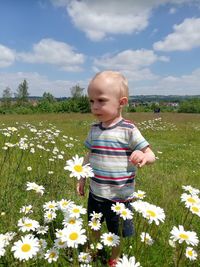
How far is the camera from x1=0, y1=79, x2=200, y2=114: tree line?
6178 cm

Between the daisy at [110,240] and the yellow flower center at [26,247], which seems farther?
the daisy at [110,240]

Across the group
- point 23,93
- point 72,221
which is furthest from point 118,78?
point 23,93

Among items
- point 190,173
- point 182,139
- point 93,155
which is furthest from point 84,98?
point 93,155

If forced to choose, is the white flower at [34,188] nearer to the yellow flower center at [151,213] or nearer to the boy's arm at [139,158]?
the boy's arm at [139,158]

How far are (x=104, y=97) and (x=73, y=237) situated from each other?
4.37 feet

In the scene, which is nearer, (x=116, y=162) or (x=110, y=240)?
(x=110, y=240)

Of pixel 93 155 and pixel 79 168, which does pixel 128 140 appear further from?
pixel 79 168

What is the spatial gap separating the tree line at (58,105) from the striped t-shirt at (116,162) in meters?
38.6

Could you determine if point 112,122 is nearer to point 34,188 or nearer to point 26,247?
point 34,188

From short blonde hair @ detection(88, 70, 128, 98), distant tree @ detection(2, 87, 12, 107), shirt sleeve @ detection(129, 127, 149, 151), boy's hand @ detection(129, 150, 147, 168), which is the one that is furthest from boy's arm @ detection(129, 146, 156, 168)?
distant tree @ detection(2, 87, 12, 107)

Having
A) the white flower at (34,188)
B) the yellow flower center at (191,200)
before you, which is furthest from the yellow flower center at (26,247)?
the yellow flower center at (191,200)

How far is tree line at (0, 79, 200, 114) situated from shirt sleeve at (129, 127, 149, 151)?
3861 centimetres

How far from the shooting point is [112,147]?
2973 millimetres

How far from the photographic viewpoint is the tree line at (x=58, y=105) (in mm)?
61778
